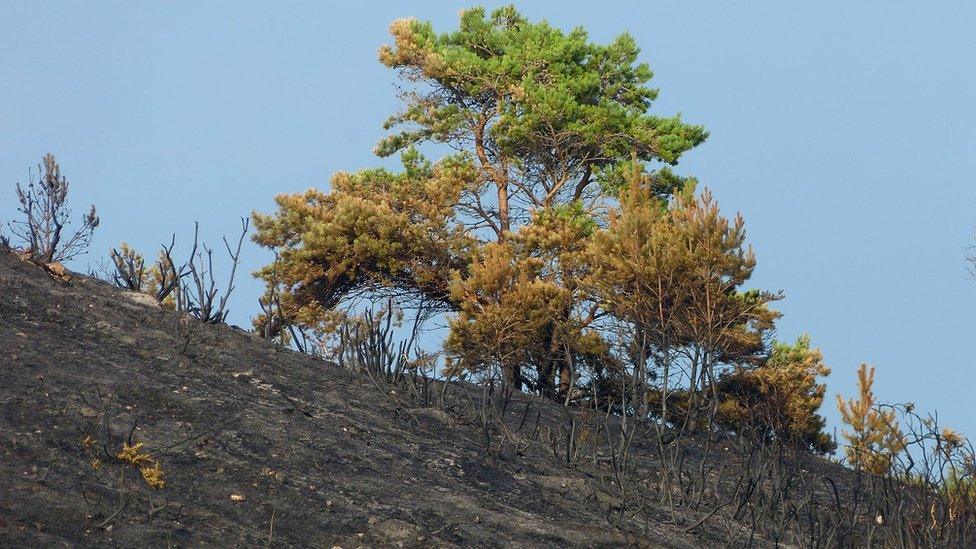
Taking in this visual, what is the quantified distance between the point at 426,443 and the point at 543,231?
26.7 ft

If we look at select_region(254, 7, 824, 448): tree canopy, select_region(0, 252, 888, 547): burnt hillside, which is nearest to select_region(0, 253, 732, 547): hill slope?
select_region(0, 252, 888, 547): burnt hillside

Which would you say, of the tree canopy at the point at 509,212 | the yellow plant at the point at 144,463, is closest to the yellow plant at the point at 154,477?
the yellow plant at the point at 144,463

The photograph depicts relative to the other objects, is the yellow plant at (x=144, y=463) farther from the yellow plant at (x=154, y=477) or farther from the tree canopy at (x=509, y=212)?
the tree canopy at (x=509, y=212)

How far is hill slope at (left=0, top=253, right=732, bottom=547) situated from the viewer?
6223mm

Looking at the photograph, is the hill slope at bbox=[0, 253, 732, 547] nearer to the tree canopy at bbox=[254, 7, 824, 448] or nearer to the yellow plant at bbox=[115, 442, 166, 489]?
the yellow plant at bbox=[115, 442, 166, 489]

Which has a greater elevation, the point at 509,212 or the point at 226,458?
the point at 509,212

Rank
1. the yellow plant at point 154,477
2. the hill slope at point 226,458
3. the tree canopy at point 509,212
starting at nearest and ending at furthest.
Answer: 1. the hill slope at point 226,458
2. the yellow plant at point 154,477
3. the tree canopy at point 509,212

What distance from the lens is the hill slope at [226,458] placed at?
6.22 meters

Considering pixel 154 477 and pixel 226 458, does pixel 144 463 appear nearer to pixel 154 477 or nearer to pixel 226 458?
pixel 154 477

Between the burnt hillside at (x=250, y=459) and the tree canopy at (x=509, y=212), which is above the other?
the tree canopy at (x=509, y=212)

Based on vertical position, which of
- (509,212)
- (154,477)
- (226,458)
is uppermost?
(509,212)

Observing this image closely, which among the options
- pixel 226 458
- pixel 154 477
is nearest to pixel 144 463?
pixel 154 477

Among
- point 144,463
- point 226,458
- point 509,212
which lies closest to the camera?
point 144,463

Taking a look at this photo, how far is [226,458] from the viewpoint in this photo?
7281 millimetres
